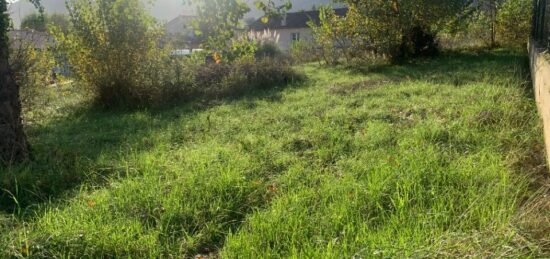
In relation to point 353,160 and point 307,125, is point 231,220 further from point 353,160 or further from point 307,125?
point 307,125

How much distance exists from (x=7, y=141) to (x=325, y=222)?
3736 millimetres

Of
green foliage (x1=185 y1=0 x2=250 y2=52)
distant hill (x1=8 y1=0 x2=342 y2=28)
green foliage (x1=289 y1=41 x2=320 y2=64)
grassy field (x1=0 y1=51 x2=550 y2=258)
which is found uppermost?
distant hill (x1=8 y1=0 x2=342 y2=28)

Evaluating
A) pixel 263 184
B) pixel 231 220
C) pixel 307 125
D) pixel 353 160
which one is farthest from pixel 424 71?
pixel 231 220

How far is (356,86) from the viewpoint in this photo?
9016 millimetres

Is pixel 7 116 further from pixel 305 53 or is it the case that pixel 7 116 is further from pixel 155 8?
pixel 305 53

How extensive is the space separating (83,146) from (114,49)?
3.43 m

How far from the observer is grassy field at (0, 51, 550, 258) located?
2.72 meters

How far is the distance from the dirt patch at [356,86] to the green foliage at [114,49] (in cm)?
378

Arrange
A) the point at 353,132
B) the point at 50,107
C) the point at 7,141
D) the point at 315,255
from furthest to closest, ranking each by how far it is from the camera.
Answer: the point at 50,107 < the point at 353,132 < the point at 7,141 < the point at 315,255

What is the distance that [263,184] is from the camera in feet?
12.7

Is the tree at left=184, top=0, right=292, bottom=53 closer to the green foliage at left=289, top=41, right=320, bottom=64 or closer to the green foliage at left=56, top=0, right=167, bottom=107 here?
the green foliage at left=56, top=0, right=167, bottom=107

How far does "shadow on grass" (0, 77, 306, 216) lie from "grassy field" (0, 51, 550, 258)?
0.03 m

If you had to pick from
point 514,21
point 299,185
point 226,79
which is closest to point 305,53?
point 514,21

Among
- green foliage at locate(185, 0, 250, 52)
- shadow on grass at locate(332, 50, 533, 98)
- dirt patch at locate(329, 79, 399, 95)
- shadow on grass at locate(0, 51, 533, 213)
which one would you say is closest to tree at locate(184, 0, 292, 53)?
green foliage at locate(185, 0, 250, 52)
